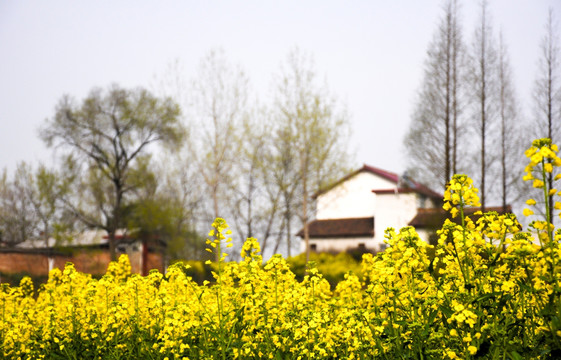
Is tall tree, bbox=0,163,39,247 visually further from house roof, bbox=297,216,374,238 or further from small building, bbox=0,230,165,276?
house roof, bbox=297,216,374,238

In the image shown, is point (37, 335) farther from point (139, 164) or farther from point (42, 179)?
point (42, 179)

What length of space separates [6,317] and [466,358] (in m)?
7.87

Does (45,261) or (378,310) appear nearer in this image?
(378,310)

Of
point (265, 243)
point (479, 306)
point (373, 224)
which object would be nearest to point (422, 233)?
point (373, 224)

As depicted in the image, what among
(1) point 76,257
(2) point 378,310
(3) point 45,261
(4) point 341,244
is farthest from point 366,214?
(2) point 378,310

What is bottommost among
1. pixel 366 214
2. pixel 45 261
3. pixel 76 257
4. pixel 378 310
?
pixel 45 261

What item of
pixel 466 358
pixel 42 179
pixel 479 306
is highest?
pixel 42 179

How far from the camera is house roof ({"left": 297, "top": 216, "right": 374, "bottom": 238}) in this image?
33.6m

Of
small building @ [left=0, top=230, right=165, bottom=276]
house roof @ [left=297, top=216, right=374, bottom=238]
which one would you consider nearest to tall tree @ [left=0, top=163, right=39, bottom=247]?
small building @ [left=0, top=230, right=165, bottom=276]

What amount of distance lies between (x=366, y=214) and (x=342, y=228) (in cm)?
236

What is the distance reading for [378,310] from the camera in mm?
5125

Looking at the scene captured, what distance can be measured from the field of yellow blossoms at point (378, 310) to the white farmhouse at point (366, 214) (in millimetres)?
23589

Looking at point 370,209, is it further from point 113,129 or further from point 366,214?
point 113,129

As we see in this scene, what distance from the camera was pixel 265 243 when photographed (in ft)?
87.6
